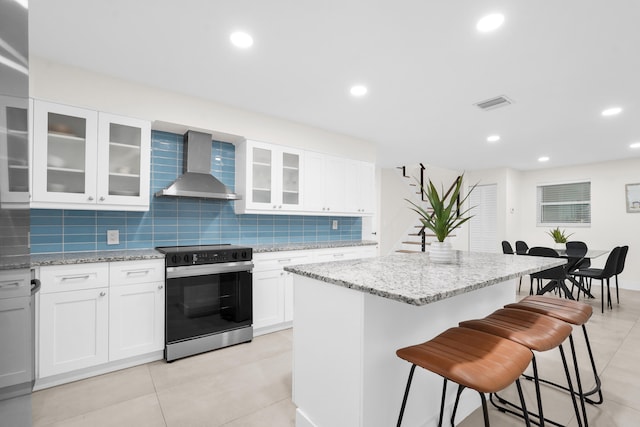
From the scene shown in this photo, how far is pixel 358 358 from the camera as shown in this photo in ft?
4.72

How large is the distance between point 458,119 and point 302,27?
8.32 feet

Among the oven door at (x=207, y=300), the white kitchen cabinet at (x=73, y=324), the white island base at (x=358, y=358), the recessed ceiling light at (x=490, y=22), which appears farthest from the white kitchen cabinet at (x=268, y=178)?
the recessed ceiling light at (x=490, y=22)

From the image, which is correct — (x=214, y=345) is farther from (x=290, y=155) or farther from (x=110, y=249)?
(x=290, y=155)

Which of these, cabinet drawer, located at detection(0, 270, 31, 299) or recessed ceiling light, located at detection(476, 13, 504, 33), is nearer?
cabinet drawer, located at detection(0, 270, 31, 299)

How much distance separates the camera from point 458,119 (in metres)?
3.86

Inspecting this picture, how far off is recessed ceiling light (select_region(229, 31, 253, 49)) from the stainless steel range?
67.6 inches

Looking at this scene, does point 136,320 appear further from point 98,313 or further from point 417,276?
point 417,276

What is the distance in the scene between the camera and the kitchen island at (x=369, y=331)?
1.43 meters

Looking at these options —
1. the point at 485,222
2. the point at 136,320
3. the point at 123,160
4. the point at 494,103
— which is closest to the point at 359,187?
the point at 494,103

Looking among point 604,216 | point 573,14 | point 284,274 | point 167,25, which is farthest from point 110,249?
point 604,216

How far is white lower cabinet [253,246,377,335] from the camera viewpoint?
329 centimetres

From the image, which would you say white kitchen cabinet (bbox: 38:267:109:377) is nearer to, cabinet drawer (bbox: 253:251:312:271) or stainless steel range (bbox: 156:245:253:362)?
stainless steel range (bbox: 156:245:253:362)

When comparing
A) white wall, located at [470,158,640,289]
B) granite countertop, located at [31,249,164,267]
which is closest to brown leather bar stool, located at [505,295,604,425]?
granite countertop, located at [31,249,164,267]

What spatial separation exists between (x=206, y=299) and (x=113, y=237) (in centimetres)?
105
